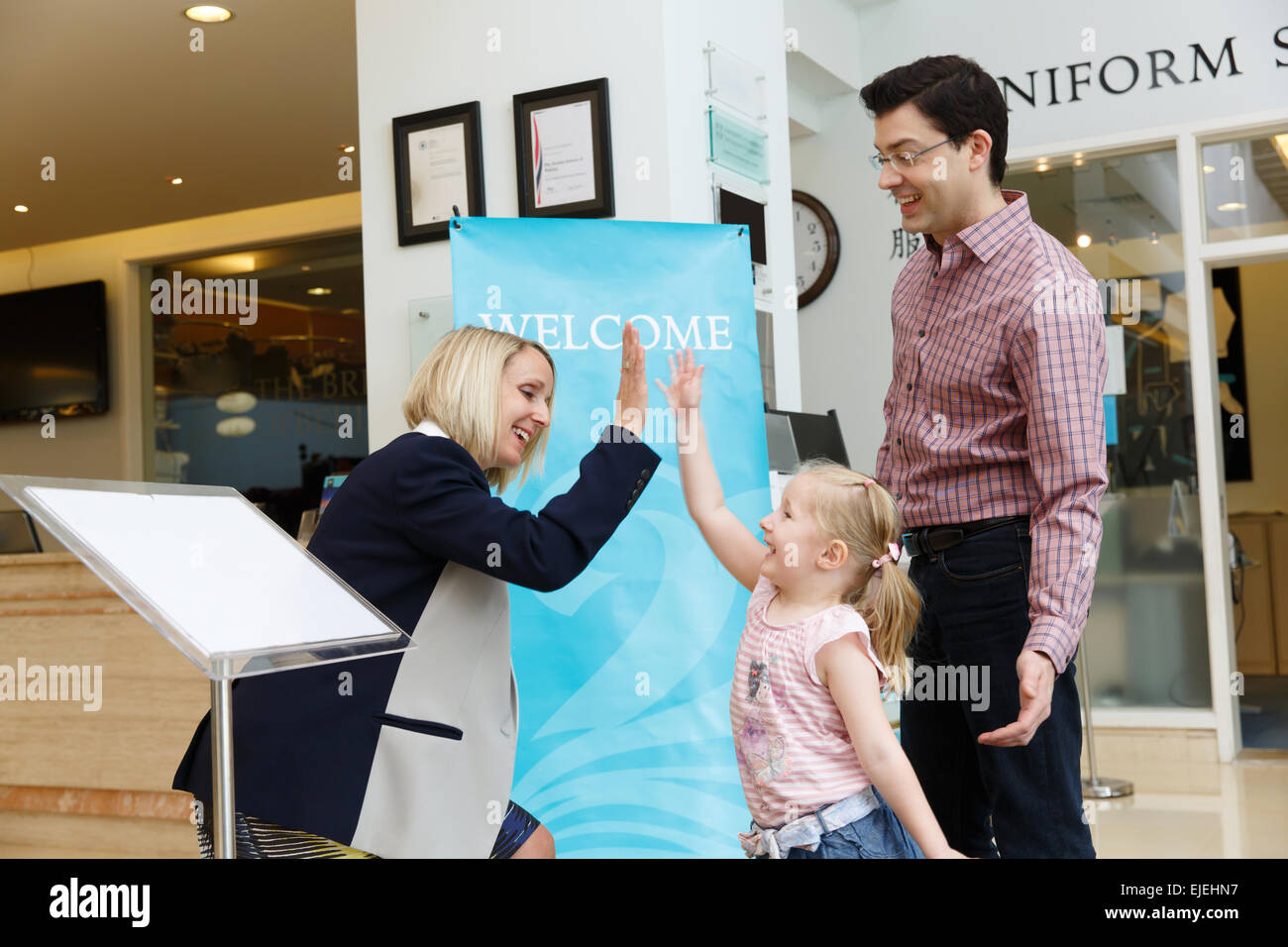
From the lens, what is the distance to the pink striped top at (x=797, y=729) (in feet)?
5.41

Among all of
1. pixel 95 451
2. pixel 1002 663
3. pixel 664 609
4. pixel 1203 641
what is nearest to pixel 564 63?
pixel 664 609

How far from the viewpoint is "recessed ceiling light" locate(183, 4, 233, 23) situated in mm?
4254

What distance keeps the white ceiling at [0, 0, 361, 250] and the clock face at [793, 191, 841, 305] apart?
215 centimetres

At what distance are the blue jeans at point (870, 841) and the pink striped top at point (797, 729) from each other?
0.14 feet

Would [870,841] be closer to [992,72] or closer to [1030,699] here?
[1030,699]

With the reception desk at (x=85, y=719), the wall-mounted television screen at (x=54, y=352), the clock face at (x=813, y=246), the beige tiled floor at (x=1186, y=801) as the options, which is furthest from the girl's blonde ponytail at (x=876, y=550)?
the wall-mounted television screen at (x=54, y=352)

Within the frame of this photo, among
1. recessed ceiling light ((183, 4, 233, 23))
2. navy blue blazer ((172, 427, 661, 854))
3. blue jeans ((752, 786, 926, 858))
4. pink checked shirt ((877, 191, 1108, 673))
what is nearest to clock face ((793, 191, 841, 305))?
recessed ceiling light ((183, 4, 233, 23))

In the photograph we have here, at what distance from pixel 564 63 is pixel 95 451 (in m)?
5.65

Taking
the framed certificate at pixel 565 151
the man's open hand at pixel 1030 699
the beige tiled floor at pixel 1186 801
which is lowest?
the beige tiled floor at pixel 1186 801

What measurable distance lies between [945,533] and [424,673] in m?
0.76

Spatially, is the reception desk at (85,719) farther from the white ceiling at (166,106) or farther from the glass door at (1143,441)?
the glass door at (1143,441)

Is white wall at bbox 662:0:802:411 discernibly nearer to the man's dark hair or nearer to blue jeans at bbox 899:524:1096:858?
the man's dark hair

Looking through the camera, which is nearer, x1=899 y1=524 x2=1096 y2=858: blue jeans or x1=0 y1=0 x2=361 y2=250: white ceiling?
x1=899 y1=524 x2=1096 y2=858: blue jeans
